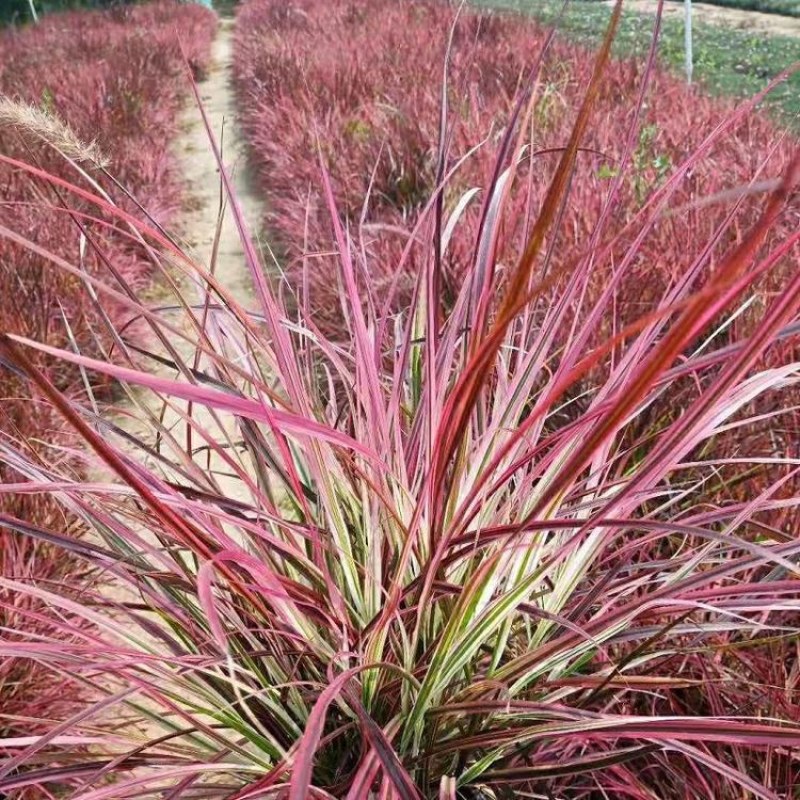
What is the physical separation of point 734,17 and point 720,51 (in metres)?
1.29

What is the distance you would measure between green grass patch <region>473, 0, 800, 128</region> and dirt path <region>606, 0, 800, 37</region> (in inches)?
4.6

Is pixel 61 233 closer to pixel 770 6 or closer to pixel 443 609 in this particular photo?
pixel 443 609

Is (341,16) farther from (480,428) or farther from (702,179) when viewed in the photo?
(480,428)

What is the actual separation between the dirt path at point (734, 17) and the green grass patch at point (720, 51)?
0.12 m

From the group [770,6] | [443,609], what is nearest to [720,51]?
[770,6]

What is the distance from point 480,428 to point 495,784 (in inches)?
20.0

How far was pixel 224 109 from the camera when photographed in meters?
6.60

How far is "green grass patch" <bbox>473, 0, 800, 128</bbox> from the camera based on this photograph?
3855 mm

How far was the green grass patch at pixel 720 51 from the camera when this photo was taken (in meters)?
3.86

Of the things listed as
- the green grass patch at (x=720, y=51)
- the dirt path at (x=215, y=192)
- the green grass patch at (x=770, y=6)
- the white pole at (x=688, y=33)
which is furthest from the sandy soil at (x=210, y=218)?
the green grass patch at (x=770, y=6)

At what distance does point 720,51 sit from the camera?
494 centimetres

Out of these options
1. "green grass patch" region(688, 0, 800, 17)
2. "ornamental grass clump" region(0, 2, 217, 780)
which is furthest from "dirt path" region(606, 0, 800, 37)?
"ornamental grass clump" region(0, 2, 217, 780)

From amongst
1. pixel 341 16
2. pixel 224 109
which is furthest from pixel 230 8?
pixel 224 109

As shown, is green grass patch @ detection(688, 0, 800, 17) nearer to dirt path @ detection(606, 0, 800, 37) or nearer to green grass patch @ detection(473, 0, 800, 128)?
dirt path @ detection(606, 0, 800, 37)
